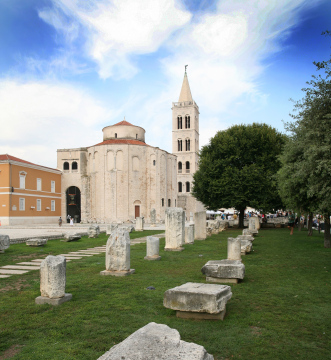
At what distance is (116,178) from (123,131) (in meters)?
8.93

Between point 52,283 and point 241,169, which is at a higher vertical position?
point 241,169

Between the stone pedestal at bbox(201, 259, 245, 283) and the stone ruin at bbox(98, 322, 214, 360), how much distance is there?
5.19 m

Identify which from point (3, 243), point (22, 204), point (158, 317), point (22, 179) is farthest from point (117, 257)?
point (22, 179)

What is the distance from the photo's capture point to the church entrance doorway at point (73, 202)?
176 feet

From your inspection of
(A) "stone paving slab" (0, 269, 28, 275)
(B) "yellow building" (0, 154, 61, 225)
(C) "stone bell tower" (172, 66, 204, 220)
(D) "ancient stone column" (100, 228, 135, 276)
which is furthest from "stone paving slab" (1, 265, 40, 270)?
(C) "stone bell tower" (172, 66, 204, 220)

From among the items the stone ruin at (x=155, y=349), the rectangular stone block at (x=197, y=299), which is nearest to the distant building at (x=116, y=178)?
the rectangular stone block at (x=197, y=299)

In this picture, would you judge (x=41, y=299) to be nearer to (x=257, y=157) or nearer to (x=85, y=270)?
(x=85, y=270)

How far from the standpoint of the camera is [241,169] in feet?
98.1

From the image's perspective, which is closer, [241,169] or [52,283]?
[52,283]

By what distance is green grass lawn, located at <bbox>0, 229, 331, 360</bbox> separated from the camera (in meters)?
4.15

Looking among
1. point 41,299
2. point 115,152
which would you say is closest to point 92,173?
point 115,152

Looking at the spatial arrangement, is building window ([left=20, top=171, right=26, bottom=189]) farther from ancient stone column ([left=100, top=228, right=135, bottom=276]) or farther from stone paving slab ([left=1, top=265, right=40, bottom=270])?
ancient stone column ([left=100, top=228, right=135, bottom=276])

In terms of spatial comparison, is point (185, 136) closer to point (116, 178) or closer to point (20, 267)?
point (116, 178)

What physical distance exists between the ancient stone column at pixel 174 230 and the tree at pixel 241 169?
14.6 metres
